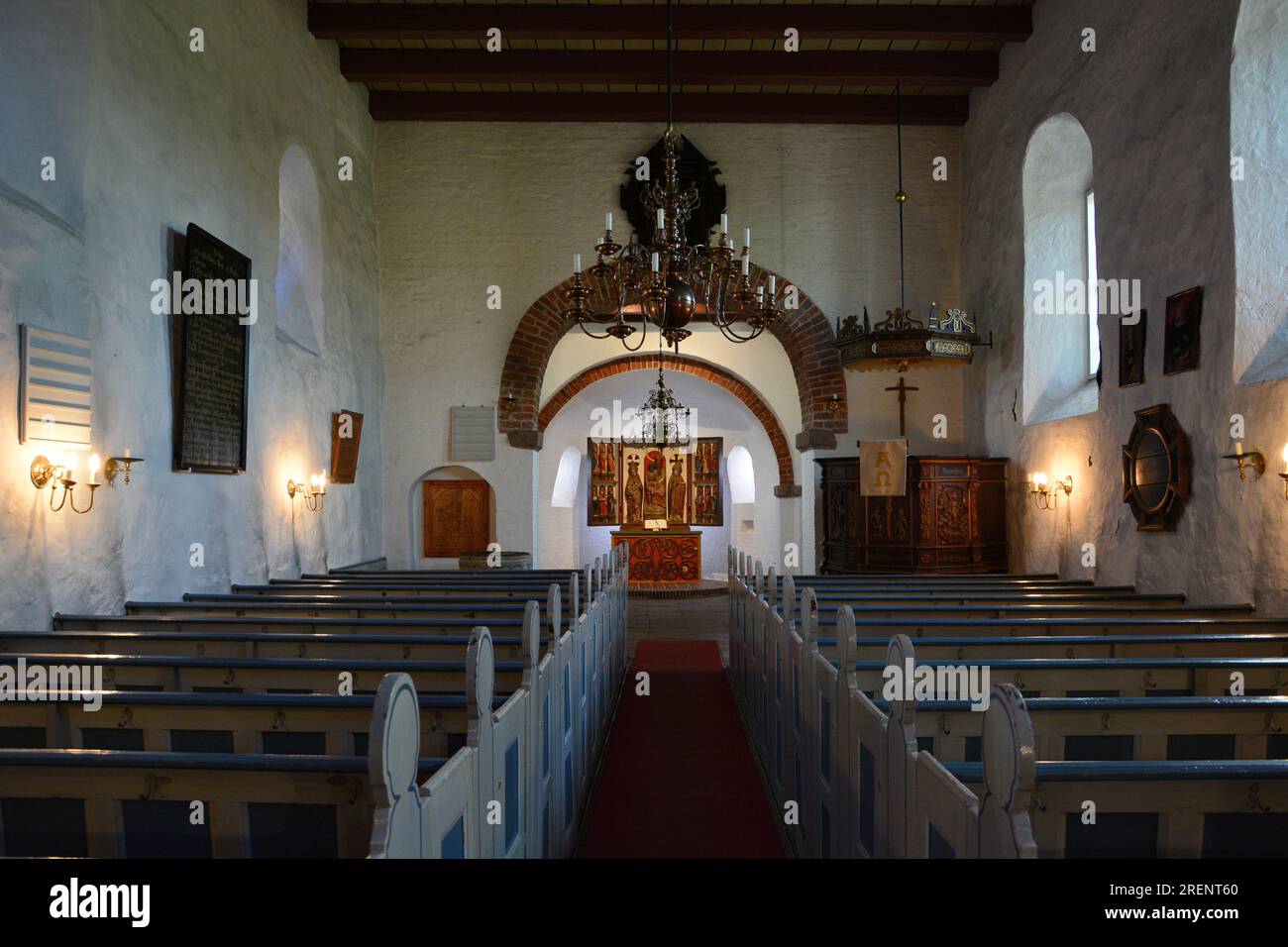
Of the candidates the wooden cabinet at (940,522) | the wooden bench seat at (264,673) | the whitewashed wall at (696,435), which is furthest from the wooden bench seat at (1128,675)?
the whitewashed wall at (696,435)

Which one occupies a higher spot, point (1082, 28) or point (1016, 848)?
point (1082, 28)

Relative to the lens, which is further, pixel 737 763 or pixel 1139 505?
pixel 1139 505

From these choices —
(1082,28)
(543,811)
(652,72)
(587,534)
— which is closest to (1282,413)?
(1082,28)

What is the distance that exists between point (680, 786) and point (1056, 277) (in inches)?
283

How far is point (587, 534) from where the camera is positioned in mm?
17812

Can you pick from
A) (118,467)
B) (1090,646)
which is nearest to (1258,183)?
(1090,646)

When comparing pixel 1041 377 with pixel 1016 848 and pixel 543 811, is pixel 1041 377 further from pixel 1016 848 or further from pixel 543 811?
pixel 1016 848

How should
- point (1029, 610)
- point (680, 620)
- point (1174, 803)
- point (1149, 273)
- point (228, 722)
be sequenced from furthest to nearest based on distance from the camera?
1. point (680, 620)
2. point (1149, 273)
3. point (1029, 610)
4. point (228, 722)
5. point (1174, 803)

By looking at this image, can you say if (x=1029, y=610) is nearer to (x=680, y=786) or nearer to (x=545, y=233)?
(x=680, y=786)

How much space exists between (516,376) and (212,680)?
24.8 ft

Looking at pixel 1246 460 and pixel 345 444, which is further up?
pixel 345 444

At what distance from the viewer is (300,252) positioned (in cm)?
884

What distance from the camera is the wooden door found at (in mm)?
10859

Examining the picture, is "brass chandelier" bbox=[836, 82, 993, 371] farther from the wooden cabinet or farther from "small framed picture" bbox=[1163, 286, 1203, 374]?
"small framed picture" bbox=[1163, 286, 1203, 374]
